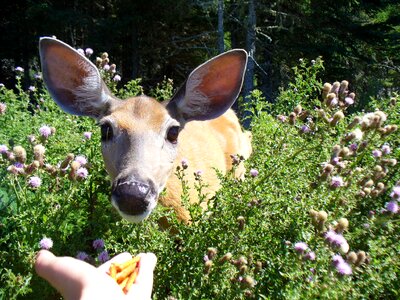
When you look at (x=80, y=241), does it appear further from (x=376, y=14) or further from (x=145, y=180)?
(x=376, y=14)

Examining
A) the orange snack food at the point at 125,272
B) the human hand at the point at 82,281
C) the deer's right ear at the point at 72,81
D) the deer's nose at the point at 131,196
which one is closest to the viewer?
the human hand at the point at 82,281

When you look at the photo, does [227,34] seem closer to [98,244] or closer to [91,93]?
[91,93]

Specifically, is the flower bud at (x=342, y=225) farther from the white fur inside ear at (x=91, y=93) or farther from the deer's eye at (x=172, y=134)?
the white fur inside ear at (x=91, y=93)

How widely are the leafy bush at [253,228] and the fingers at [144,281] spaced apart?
0.71 m

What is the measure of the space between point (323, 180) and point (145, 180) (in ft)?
3.55

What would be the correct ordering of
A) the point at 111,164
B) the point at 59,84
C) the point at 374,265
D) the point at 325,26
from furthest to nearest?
the point at 325,26, the point at 59,84, the point at 111,164, the point at 374,265

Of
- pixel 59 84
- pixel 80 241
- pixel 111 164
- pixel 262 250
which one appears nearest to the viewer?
pixel 262 250

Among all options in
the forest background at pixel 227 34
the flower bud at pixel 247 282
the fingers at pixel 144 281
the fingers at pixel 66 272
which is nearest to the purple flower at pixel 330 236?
the flower bud at pixel 247 282

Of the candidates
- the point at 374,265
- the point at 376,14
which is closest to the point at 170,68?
the point at 376,14

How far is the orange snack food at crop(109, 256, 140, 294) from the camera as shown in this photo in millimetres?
1656

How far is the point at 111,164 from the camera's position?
3400 mm

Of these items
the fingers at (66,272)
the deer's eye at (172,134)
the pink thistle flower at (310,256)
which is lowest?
the deer's eye at (172,134)

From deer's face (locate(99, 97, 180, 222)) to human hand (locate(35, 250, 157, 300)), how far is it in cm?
123

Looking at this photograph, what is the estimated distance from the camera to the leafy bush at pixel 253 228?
8.23 feet
